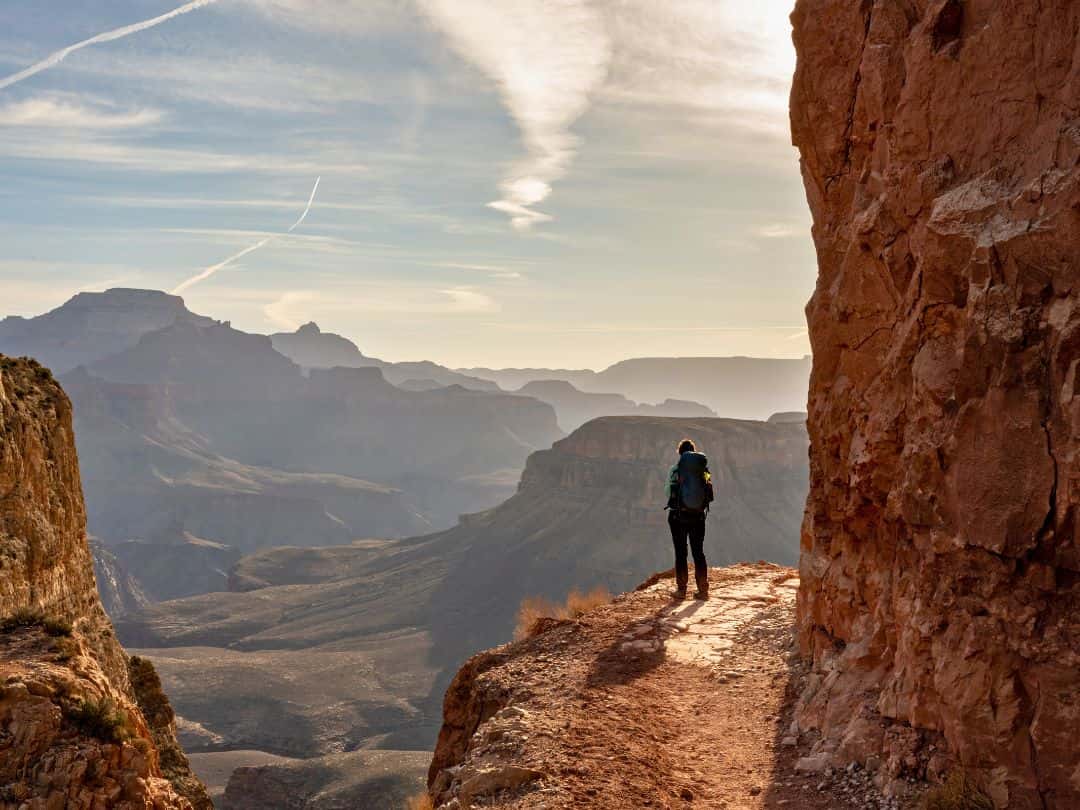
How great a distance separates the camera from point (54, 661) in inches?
317

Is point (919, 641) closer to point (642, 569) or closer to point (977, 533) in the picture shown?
point (977, 533)

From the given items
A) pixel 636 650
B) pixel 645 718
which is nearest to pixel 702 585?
pixel 636 650

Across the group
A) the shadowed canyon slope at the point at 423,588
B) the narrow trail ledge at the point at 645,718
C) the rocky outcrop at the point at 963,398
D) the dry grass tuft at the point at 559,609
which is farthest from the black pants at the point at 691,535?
the shadowed canyon slope at the point at 423,588

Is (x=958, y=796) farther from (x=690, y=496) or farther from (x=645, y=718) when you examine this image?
(x=690, y=496)

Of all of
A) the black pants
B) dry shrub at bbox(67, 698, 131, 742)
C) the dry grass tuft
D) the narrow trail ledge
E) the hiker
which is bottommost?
the dry grass tuft

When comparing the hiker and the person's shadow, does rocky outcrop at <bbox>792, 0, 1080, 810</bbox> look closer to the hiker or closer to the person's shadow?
the person's shadow

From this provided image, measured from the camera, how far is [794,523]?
318 ft

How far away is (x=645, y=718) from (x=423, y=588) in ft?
277

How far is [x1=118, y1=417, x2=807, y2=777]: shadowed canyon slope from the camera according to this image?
5900 centimetres

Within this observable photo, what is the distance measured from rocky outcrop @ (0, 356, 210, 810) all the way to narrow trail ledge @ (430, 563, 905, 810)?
3.02m

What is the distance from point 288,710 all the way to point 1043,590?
60758 mm

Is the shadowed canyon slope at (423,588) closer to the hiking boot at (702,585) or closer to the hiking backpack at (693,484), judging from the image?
the hiking boot at (702,585)

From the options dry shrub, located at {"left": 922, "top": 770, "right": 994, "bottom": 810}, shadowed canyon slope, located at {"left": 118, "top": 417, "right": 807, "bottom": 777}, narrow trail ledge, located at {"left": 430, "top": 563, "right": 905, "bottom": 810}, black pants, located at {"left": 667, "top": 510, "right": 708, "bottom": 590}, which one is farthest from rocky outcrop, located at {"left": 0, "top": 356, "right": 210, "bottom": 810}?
shadowed canyon slope, located at {"left": 118, "top": 417, "right": 807, "bottom": 777}

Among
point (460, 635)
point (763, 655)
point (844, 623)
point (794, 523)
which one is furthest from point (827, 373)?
point (794, 523)
